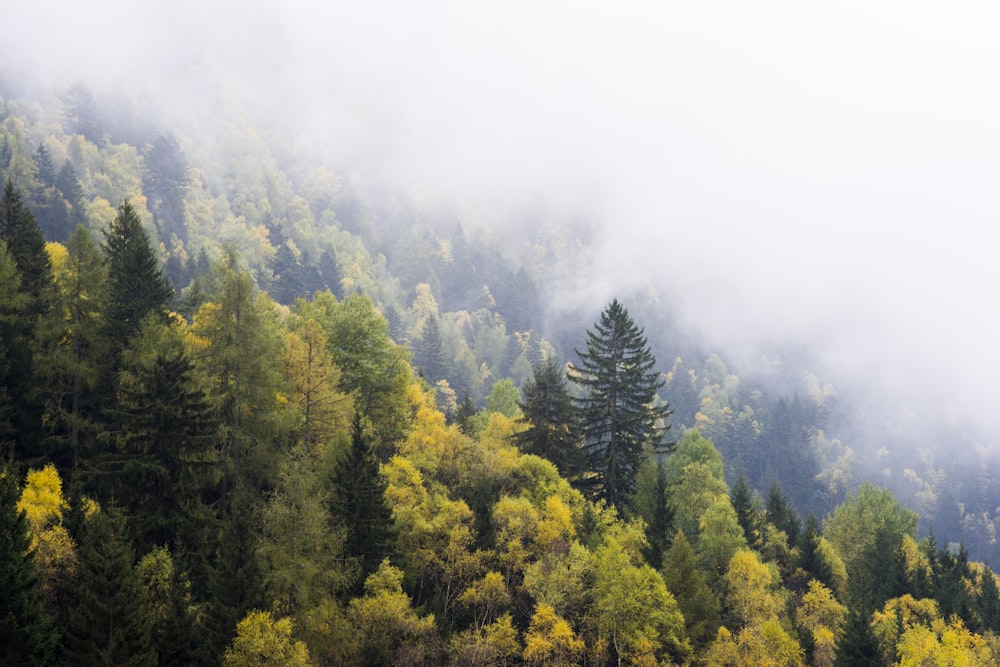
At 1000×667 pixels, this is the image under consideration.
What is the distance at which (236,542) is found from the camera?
112 ft

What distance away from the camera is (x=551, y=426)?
6181cm

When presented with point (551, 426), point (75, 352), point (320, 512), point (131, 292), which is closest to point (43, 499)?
point (75, 352)

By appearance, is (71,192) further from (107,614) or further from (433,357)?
(107,614)

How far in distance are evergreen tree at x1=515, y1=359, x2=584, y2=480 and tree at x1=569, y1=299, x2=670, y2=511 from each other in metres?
1.81

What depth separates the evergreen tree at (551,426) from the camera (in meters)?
61.0

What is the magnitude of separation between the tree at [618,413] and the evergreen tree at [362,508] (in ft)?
79.1

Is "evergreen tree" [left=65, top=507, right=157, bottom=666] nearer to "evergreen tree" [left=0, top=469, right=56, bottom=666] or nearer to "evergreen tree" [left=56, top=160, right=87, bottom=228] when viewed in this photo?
"evergreen tree" [left=0, top=469, right=56, bottom=666]

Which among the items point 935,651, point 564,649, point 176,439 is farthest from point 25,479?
point 935,651

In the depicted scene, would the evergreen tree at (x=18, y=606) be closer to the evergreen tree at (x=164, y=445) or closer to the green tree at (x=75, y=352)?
the evergreen tree at (x=164, y=445)

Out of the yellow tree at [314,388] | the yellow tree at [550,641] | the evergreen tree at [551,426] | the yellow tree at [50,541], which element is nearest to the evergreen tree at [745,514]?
the evergreen tree at [551,426]

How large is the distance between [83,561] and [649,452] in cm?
4620

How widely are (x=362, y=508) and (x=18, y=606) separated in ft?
61.7

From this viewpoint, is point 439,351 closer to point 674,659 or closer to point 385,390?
point 385,390

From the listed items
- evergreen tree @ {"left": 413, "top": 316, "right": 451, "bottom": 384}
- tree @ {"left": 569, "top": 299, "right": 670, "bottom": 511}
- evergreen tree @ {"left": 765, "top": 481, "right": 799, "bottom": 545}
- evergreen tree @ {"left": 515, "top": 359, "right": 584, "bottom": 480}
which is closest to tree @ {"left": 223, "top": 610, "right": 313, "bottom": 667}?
evergreen tree @ {"left": 515, "top": 359, "right": 584, "bottom": 480}
